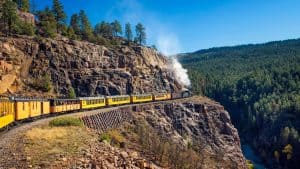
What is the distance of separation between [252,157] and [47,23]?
74.6 m

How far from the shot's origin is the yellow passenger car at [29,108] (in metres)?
33.4

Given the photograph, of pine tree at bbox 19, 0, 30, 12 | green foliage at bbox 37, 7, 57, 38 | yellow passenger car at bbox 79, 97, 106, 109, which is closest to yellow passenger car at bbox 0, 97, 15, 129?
yellow passenger car at bbox 79, 97, 106, 109

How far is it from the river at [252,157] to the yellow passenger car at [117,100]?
51940 millimetres

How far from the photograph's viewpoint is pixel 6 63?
64.0 metres

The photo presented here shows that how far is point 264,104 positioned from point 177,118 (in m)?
90.4

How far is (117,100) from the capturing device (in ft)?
224

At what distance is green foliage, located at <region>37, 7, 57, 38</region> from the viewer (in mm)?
83188

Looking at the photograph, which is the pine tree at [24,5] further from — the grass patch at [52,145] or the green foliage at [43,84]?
the grass patch at [52,145]

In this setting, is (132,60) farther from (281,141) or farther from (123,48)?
(281,141)

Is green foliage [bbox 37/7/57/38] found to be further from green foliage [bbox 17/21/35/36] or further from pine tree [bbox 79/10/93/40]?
pine tree [bbox 79/10/93/40]

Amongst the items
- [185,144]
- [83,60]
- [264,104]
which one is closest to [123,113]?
[185,144]

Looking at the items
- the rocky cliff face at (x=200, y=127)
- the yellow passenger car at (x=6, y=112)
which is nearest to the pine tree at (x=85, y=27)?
the rocky cliff face at (x=200, y=127)

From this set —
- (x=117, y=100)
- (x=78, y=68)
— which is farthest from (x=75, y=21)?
(x=117, y=100)

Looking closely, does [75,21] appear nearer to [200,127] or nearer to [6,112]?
A: [200,127]
